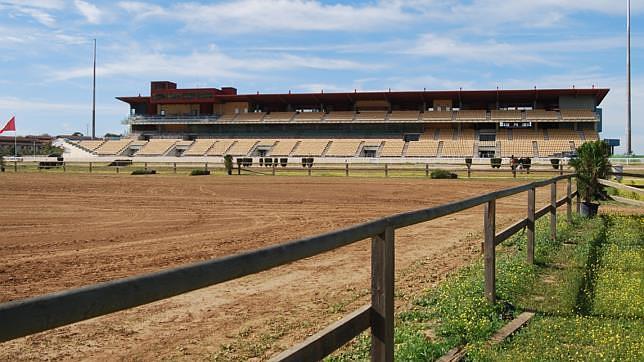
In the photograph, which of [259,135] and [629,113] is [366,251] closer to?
[629,113]

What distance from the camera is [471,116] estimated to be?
7169cm

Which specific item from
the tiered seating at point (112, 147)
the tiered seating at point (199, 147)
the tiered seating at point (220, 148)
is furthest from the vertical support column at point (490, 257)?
the tiered seating at point (112, 147)

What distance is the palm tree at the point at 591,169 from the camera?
15.4m

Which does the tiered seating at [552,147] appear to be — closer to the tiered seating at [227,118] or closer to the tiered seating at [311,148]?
the tiered seating at [311,148]

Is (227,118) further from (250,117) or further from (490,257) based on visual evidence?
(490,257)

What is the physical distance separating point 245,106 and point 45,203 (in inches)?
2498

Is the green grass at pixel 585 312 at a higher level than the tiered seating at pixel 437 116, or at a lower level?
lower

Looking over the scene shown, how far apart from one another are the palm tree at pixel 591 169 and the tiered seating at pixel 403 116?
5702 cm

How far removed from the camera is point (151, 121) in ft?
279

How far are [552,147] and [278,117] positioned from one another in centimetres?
3278

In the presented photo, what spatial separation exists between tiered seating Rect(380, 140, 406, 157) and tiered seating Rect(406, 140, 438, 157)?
0.87m

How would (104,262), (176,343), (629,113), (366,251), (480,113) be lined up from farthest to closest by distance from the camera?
(480,113), (629,113), (366,251), (104,262), (176,343)

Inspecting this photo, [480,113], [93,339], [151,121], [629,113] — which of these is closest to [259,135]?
[151,121]

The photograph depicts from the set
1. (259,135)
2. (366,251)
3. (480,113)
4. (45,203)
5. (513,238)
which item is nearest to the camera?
(366,251)
